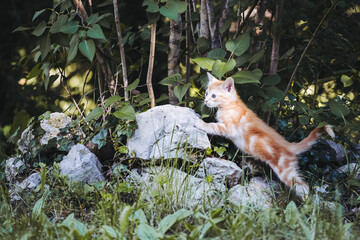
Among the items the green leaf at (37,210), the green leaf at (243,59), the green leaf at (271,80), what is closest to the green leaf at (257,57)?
the green leaf at (243,59)

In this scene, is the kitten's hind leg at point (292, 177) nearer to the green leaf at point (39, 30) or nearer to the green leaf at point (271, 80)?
the green leaf at point (271, 80)

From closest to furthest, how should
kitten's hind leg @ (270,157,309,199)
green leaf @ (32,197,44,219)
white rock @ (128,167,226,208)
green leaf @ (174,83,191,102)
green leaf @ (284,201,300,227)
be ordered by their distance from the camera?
green leaf @ (284,201,300,227), green leaf @ (32,197,44,219), white rock @ (128,167,226,208), kitten's hind leg @ (270,157,309,199), green leaf @ (174,83,191,102)

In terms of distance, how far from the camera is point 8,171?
2.84 metres

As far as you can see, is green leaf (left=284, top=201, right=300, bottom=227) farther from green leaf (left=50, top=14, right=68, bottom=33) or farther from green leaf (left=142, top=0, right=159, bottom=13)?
green leaf (left=50, top=14, right=68, bottom=33)

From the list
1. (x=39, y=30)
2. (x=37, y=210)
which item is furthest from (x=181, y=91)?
(x=37, y=210)

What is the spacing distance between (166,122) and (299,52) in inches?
57.7

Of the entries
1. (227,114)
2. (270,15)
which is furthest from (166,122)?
(270,15)

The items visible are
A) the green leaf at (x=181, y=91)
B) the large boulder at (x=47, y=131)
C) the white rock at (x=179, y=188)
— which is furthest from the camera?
the large boulder at (x=47, y=131)

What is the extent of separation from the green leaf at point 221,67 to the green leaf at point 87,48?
2.68 feet

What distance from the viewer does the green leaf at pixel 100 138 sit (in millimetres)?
2609

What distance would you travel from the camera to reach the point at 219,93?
8.46 ft

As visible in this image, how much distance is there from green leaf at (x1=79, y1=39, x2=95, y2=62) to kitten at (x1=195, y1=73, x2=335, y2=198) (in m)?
0.83

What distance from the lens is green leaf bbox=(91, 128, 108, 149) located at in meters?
2.61

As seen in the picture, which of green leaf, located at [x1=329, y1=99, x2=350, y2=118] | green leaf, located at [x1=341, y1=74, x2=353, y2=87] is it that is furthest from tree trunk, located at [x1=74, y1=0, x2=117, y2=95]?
green leaf, located at [x1=341, y1=74, x2=353, y2=87]
